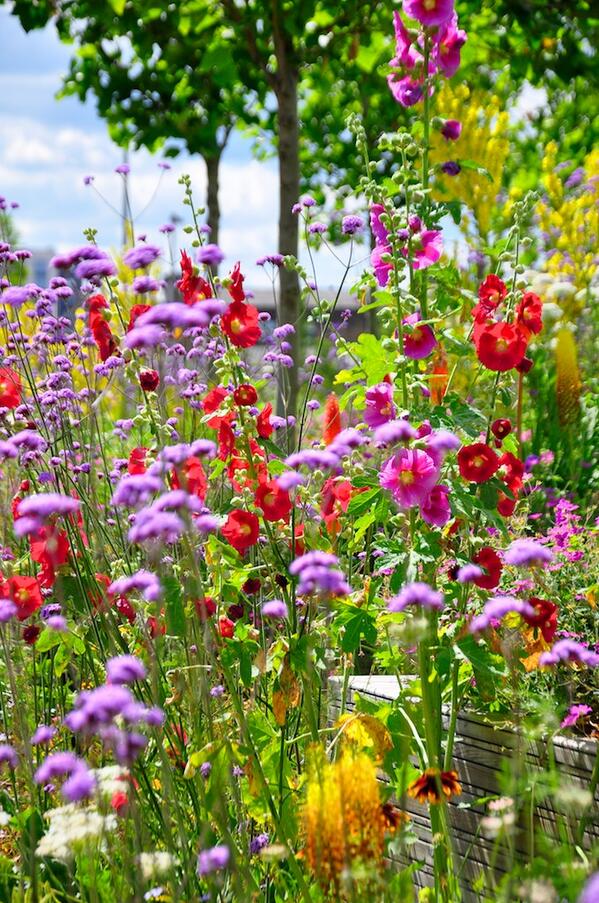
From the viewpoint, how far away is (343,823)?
1.33 meters

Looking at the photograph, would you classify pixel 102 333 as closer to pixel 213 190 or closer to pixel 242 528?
pixel 242 528

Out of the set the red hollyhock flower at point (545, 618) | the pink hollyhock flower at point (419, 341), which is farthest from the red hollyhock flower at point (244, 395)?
the red hollyhock flower at point (545, 618)

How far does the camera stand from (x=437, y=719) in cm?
204

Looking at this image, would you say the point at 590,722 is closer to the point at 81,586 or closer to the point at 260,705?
the point at 260,705

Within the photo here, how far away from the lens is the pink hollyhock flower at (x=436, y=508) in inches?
76.7

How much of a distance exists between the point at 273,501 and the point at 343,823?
0.80 m

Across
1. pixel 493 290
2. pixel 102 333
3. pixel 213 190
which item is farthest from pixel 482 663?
pixel 213 190

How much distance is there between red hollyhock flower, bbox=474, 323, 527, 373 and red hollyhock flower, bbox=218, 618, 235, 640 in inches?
29.7

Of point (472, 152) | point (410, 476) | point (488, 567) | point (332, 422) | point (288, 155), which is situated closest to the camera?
point (410, 476)

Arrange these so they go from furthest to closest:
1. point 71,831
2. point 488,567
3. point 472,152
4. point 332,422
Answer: point 472,152, point 332,422, point 488,567, point 71,831

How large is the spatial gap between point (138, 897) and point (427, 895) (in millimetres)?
707

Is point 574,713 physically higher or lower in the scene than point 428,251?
lower

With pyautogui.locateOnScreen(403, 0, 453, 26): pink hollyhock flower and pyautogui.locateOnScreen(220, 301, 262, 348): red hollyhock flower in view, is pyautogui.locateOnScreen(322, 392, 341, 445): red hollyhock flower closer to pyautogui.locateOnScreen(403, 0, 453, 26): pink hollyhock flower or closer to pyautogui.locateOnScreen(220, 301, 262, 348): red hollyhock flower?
pyautogui.locateOnScreen(220, 301, 262, 348): red hollyhock flower

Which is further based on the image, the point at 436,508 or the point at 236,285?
the point at 236,285
